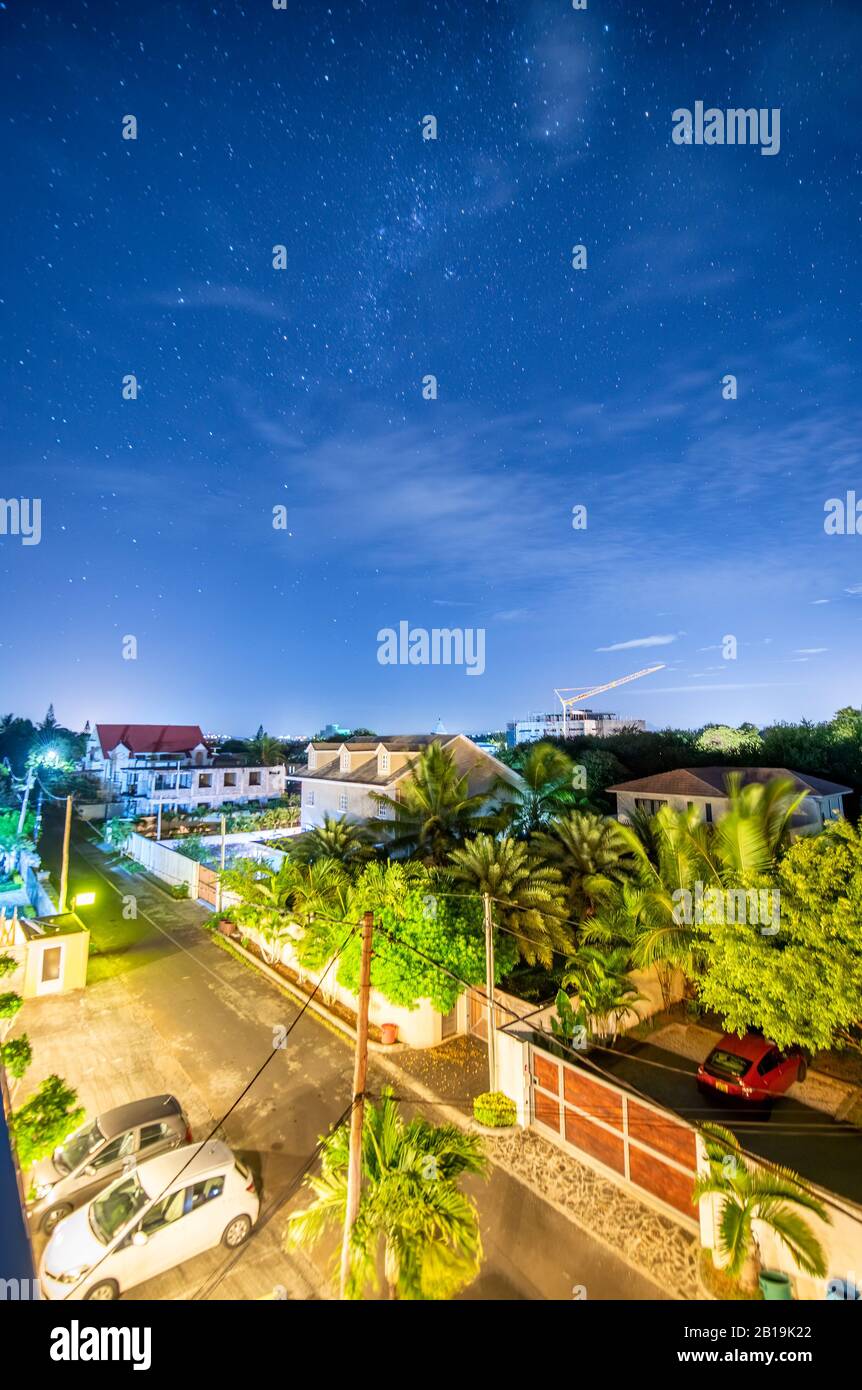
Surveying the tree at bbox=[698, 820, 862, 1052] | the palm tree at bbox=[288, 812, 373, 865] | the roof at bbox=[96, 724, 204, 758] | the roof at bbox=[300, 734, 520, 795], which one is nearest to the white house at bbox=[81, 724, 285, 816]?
the roof at bbox=[96, 724, 204, 758]

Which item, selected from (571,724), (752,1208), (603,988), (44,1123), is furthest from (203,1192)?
(571,724)

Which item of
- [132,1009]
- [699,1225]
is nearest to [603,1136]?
[699,1225]

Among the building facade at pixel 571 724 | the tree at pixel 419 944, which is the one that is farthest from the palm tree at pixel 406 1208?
the building facade at pixel 571 724

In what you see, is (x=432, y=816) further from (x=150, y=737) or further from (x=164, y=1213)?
(x=150, y=737)

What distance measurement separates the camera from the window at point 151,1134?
10.2 metres

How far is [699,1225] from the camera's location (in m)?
8.86

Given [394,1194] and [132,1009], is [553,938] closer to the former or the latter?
[394,1194]

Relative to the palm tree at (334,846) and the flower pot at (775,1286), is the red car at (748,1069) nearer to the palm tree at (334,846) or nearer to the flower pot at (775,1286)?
the flower pot at (775,1286)

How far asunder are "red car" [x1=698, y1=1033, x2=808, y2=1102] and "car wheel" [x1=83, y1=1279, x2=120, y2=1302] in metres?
11.3

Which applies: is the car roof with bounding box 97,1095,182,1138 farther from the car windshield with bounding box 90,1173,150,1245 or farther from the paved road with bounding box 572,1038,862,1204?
the paved road with bounding box 572,1038,862,1204

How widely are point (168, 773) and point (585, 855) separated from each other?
1583 inches

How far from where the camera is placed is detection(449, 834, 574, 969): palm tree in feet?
52.3

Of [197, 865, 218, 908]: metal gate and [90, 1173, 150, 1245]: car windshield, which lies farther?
[197, 865, 218, 908]: metal gate

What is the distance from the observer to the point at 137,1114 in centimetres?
1072
